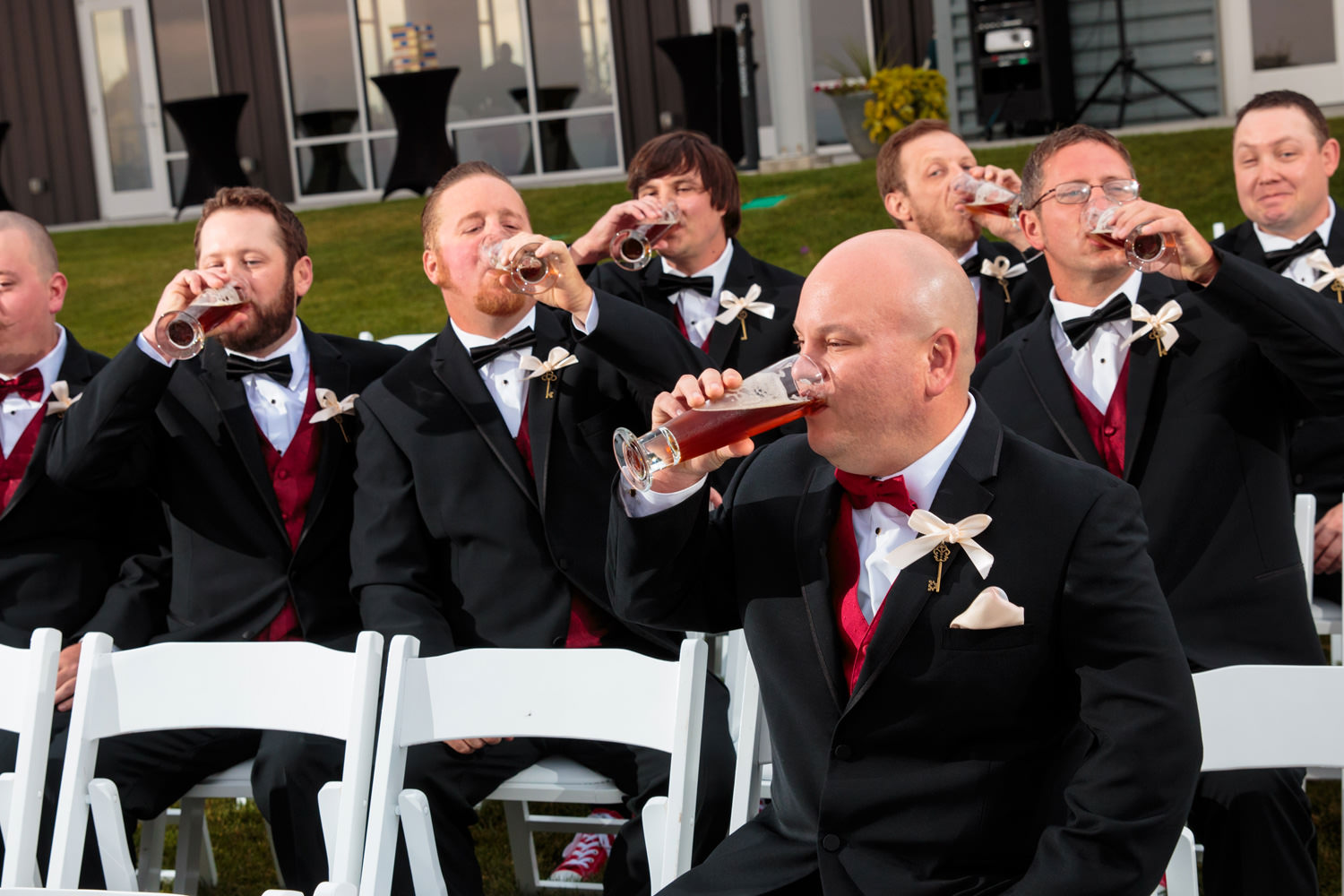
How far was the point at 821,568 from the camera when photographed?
2.43m

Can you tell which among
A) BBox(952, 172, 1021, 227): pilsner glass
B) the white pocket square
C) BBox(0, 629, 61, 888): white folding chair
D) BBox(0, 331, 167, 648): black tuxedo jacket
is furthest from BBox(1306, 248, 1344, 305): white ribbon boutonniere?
BBox(0, 629, 61, 888): white folding chair

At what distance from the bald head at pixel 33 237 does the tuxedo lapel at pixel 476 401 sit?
1321 mm

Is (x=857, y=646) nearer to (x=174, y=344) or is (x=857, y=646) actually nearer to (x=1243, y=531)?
(x=1243, y=531)

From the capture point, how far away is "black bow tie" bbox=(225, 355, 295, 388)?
13.2 feet

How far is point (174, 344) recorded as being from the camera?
3.62m

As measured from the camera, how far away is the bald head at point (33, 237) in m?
4.33

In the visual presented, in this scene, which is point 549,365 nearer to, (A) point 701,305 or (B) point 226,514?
(B) point 226,514

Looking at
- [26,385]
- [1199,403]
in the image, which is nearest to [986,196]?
[1199,403]

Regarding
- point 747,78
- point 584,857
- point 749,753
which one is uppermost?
point 747,78

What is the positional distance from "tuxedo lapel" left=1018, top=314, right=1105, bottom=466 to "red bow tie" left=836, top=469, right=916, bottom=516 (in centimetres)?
120

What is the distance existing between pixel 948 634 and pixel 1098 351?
5.15ft

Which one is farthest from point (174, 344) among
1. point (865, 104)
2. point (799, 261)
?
point (865, 104)

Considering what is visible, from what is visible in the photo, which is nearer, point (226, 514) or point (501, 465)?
point (501, 465)

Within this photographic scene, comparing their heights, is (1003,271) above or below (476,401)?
above
